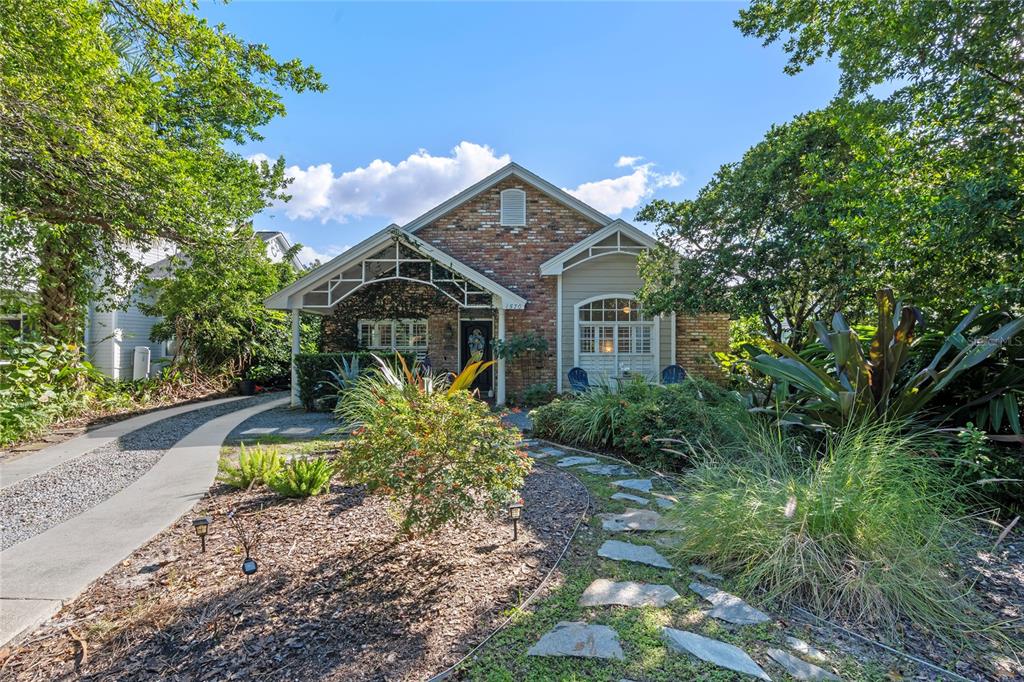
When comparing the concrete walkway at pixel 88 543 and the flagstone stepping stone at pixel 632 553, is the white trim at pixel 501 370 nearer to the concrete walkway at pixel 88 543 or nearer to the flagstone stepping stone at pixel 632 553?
the concrete walkway at pixel 88 543

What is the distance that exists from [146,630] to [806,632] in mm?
3422

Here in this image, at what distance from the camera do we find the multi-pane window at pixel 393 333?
13750 mm

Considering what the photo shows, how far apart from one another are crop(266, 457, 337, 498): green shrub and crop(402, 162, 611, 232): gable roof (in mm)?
9582

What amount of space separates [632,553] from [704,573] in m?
0.48

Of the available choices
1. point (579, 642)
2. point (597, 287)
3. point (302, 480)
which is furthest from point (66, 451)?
point (597, 287)

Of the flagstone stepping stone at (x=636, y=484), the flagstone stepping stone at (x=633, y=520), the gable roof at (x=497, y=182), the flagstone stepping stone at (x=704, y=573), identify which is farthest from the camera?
the gable roof at (x=497, y=182)

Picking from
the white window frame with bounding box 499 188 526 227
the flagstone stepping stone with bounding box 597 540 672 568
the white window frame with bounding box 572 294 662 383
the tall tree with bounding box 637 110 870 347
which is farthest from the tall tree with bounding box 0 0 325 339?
the tall tree with bounding box 637 110 870 347

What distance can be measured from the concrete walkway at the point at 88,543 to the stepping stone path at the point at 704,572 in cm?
378

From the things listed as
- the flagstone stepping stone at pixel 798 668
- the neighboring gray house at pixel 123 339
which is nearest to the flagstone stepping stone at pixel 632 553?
the flagstone stepping stone at pixel 798 668

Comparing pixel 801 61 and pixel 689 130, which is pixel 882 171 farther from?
pixel 801 61

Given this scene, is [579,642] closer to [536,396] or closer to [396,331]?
[536,396]

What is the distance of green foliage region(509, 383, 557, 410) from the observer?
38.7 feet

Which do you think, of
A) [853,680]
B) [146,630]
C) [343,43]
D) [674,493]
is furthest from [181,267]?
[853,680]

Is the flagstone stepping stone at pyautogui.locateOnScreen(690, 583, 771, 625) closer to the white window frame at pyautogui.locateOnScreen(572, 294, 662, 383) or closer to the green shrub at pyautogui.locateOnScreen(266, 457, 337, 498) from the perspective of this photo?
the green shrub at pyautogui.locateOnScreen(266, 457, 337, 498)
